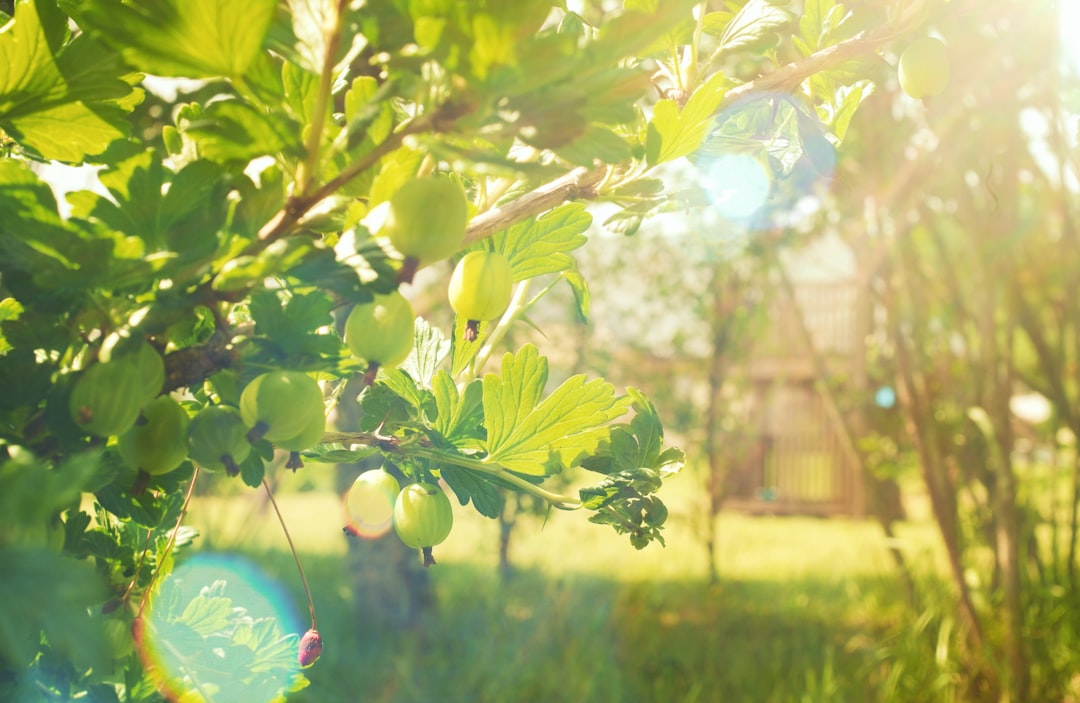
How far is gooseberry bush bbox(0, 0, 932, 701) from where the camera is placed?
36 cm

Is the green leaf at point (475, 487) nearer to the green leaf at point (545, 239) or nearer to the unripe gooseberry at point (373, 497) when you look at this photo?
the unripe gooseberry at point (373, 497)

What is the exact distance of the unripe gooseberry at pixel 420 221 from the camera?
38cm

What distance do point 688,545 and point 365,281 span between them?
5708 millimetres

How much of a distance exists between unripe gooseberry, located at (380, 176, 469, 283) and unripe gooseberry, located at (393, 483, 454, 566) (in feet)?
0.70

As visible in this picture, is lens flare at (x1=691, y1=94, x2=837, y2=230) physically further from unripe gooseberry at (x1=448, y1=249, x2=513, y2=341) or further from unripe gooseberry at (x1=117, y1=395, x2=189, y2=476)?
unripe gooseberry at (x1=117, y1=395, x2=189, y2=476)

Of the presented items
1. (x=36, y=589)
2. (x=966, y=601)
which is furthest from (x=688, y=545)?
(x=36, y=589)

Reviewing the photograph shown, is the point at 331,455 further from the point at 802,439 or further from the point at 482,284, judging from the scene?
the point at 802,439

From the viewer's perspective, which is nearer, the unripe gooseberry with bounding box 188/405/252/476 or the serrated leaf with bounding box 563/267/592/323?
the unripe gooseberry with bounding box 188/405/252/476

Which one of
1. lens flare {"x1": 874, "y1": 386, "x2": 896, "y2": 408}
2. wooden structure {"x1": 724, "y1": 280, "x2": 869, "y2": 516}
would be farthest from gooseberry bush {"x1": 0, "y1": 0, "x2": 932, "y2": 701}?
wooden structure {"x1": 724, "y1": 280, "x2": 869, "y2": 516}

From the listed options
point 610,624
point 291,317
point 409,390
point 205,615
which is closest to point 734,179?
point 409,390

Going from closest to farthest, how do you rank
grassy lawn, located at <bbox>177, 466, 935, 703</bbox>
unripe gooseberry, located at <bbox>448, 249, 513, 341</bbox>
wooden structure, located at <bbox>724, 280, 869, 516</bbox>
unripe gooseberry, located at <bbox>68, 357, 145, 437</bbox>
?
unripe gooseberry, located at <bbox>68, 357, 145, 437</bbox>
unripe gooseberry, located at <bbox>448, 249, 513, 341</bbox>
grassy lawn, located at <bbox>177, 466, 935, 703</bbox>
wooden structure, located at <bbox>724, 280, 869, 516</bbox>

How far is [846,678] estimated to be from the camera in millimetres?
3076

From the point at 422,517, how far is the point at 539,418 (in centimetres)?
11

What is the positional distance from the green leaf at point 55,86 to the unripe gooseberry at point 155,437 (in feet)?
0.64
